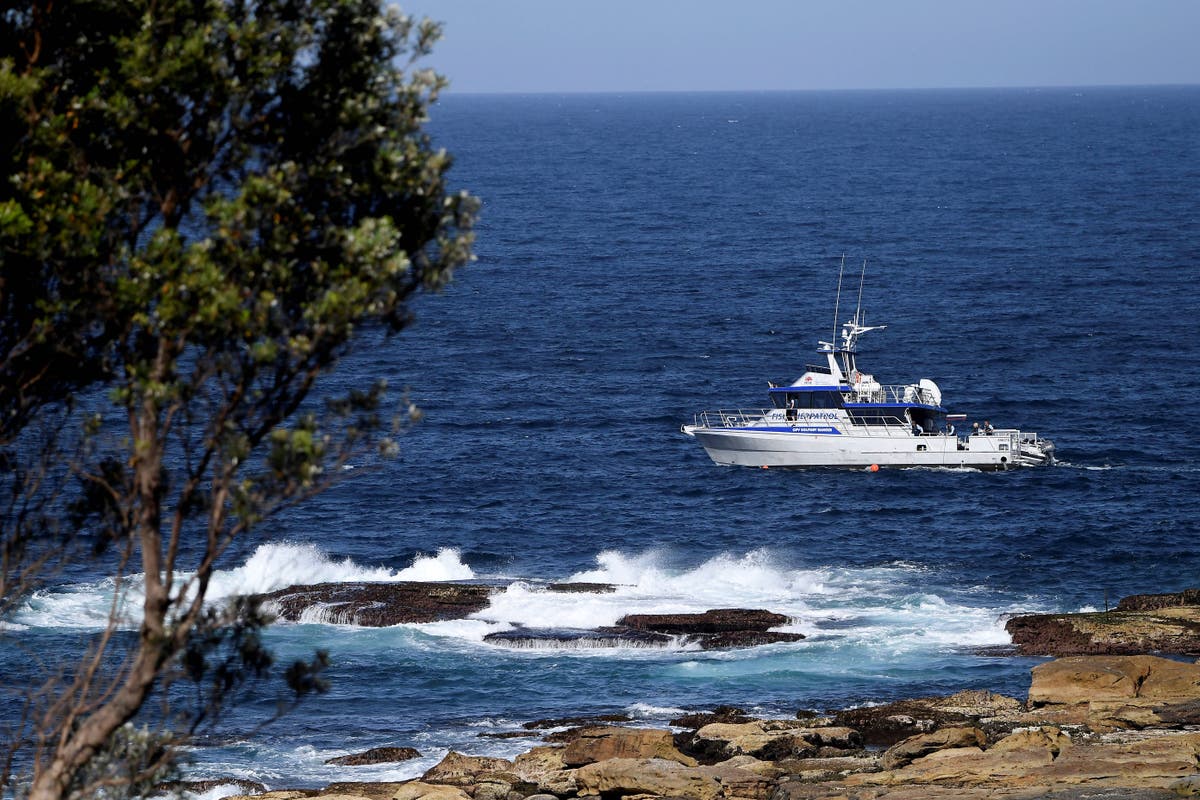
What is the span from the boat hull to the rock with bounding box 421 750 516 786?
42.9 m

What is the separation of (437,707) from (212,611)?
102 ft

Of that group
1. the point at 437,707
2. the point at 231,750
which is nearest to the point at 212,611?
the point at 231,750

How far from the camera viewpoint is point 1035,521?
69812 mm

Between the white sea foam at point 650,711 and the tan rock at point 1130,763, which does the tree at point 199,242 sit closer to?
the tan rock at point 1130,763

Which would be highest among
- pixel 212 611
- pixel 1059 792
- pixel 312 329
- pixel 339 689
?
pixel 312 329

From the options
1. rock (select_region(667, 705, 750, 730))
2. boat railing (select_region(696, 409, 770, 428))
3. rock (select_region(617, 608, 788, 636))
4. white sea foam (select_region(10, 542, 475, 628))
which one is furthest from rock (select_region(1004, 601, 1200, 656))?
boat railing (select_region(696, 409, 770, 428))

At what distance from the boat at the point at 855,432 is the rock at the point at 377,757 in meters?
41.0

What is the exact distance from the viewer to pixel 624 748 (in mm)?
39000

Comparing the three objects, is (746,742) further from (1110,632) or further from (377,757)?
(1110,632)

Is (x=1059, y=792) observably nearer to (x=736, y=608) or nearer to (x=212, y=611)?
(x=212, y=611)

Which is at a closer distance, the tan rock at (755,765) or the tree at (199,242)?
the tree at (199,242)

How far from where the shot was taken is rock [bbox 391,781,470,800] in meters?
35.6

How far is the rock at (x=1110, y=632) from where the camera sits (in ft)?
164

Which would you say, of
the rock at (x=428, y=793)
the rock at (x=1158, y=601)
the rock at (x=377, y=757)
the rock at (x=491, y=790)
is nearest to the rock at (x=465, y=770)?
the rock at (x=491, y=790)
